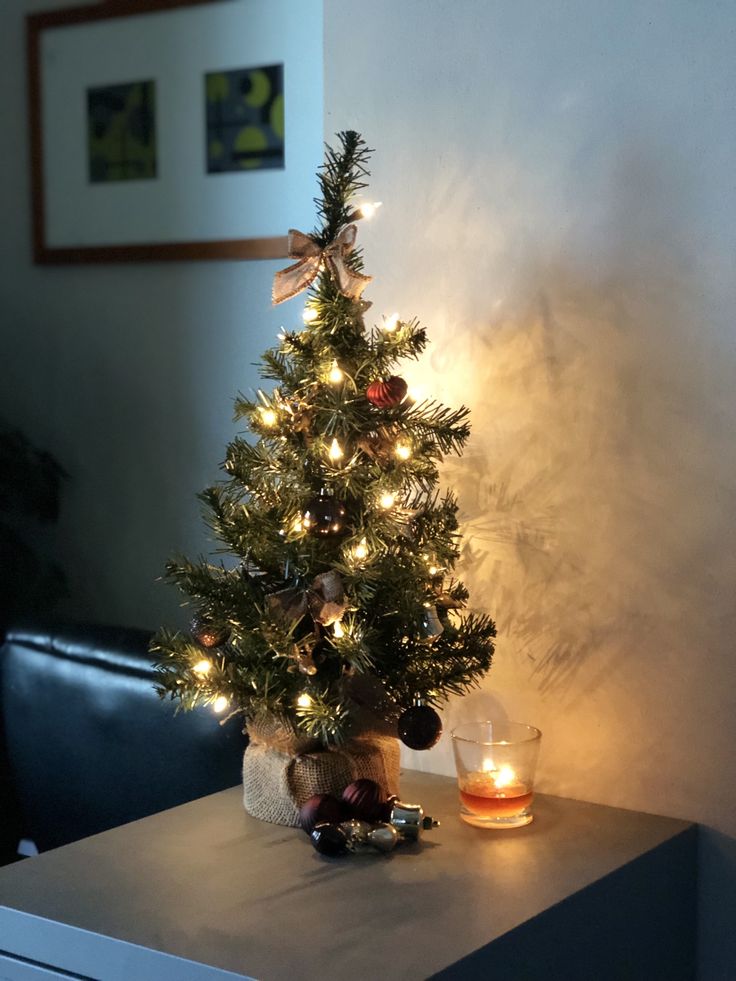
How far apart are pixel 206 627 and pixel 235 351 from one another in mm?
1065

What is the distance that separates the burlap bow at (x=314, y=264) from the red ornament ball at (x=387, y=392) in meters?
0.09

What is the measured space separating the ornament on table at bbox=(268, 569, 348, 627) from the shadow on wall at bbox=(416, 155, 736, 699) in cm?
25

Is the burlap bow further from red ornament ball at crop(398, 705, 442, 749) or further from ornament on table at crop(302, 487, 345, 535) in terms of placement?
red ornament ball at crop(398, 705, 442, 749)

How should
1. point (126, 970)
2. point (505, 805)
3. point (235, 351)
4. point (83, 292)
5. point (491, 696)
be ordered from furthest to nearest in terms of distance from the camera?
point (83, 292), point (235, 351), point (491, 696), point (505, 805), point (126, 970)

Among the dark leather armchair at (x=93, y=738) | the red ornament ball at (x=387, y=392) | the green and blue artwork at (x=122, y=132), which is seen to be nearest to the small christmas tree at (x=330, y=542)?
the red ornament ball at (x=387, y=392)

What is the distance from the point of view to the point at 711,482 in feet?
3.86

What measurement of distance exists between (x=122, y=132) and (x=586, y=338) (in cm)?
130

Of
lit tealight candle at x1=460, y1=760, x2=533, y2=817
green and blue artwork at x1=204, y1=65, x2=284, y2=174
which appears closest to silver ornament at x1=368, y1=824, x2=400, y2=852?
lit tealight candle at x1=460, y1=760, x2=533, y2=817

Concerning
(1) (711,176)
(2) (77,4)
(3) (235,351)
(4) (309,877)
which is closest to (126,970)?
(4) (309,877)

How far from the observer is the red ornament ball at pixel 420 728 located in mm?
1166

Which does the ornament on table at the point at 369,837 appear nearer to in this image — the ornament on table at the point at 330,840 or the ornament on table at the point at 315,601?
the ornament on table at the point at 330,840

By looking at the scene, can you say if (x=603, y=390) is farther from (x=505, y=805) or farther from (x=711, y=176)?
(x=505, y=805)

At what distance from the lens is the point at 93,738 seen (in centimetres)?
167

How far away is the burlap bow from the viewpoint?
3.80 ft
